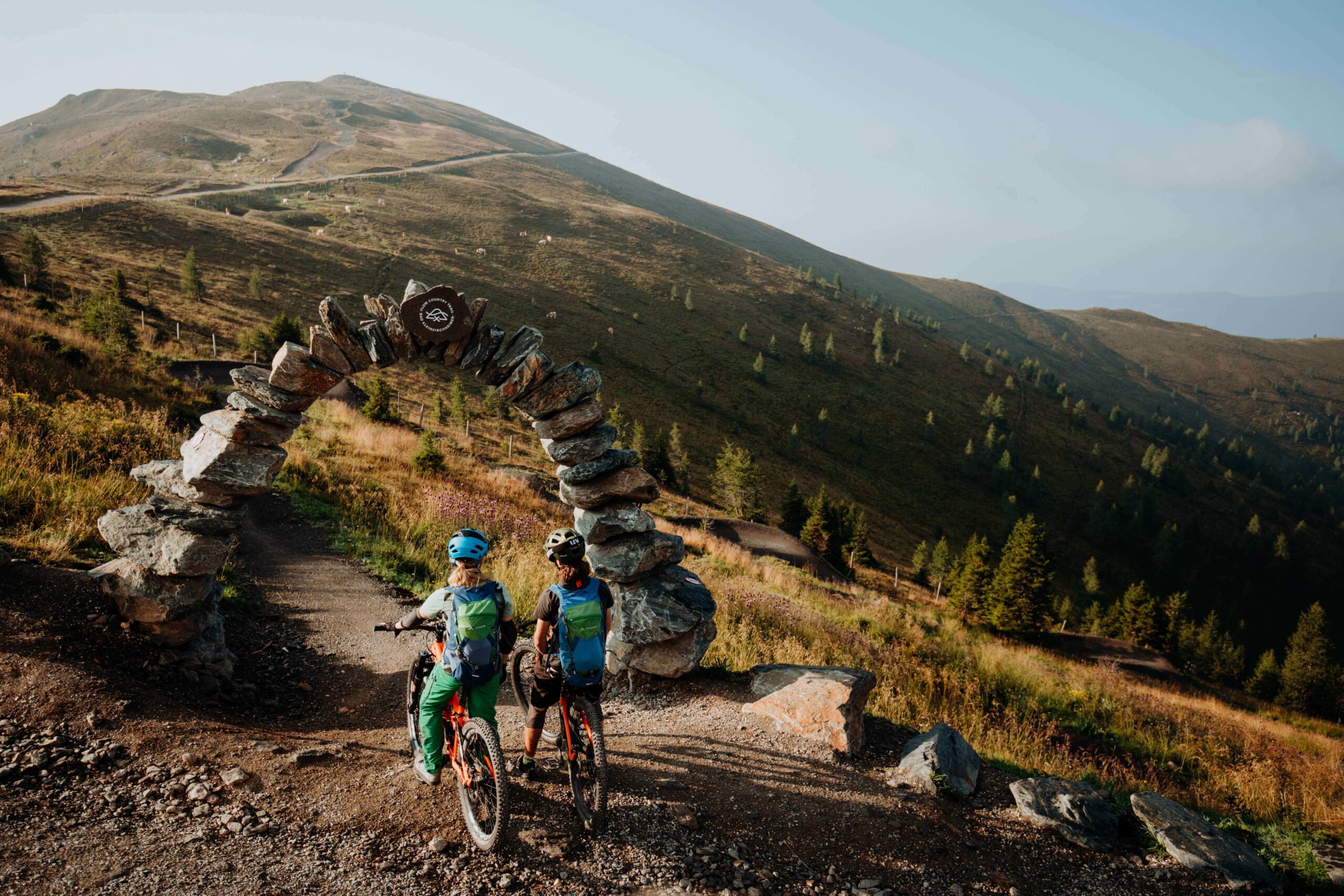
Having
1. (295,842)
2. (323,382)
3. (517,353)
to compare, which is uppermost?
(517,353)

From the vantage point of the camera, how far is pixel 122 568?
775cm

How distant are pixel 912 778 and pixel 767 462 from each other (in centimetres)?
7781

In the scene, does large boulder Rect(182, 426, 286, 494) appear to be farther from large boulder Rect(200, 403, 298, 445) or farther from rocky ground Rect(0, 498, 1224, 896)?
rocky ground Rect(0, 498, 1224, 896)

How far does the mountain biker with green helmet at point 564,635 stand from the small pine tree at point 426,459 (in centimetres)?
1684

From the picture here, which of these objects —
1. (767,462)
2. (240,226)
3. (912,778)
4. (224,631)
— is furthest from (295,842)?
(240,226)

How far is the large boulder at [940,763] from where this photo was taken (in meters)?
6.89

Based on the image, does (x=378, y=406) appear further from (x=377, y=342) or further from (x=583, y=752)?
(x=583, y=752)

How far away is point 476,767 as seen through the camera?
5277mm

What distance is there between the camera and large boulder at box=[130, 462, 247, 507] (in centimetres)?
778

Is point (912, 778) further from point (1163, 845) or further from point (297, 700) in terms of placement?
point (297, 700)

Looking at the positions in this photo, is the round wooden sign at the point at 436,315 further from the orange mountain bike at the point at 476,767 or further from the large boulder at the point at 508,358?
the orange mountain bike at the point at 476,767

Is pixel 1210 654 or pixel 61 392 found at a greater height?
pixel 61 392

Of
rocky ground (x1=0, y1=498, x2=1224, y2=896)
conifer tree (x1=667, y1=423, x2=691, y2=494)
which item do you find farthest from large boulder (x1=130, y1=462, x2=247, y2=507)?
conifer tree (x1=667, y1=423, x2=691, y2=494)

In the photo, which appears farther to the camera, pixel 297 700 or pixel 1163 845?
pixel 297 700
